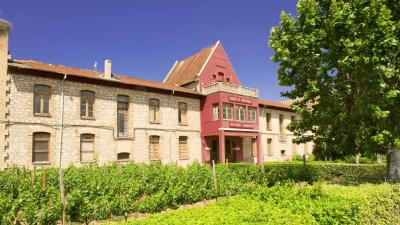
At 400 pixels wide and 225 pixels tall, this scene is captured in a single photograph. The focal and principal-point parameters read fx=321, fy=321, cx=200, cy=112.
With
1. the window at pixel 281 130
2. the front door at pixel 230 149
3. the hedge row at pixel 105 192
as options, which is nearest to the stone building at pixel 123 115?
the front door at pixel 230 149

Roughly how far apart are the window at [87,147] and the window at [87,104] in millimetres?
1494

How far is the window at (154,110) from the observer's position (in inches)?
1049

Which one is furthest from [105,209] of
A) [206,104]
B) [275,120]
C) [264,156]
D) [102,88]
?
[275,120]

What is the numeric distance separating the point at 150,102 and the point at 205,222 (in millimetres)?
21002

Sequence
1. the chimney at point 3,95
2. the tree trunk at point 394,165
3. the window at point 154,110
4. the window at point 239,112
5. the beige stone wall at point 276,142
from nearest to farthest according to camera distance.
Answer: the tree trunk at point 394,165, the chimney at point 3,95, the window at point 154,110, the window at point 239,112, the beige stone wall at point 276,142

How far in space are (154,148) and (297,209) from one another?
19915mm

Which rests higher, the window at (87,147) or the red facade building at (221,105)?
the red facade building at (221,105)

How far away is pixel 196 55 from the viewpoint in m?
36.8

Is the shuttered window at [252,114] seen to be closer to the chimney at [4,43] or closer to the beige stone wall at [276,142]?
the beige stone wall at [276,142]

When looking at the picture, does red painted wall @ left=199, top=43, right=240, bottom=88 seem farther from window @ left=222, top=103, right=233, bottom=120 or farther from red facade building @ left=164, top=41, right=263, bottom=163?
window @ left=222, top=103, right=233, bottom=120

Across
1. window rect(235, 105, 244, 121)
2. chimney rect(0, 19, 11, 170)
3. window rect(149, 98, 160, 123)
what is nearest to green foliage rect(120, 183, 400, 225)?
chimney rect(0, 19, 11, 170)

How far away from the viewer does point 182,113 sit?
28969mm

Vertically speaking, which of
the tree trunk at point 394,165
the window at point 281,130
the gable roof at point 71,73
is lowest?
the tree trunk at point 394,165

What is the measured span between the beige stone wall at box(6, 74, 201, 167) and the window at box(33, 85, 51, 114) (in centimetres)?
30
